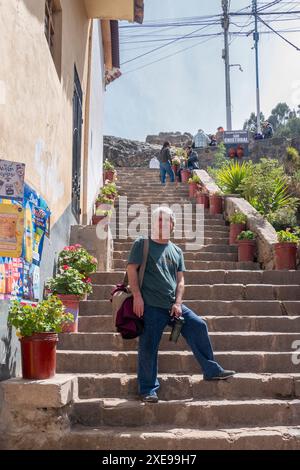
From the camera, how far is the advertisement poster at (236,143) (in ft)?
72.7

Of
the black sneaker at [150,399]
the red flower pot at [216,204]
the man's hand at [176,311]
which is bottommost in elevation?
the black sneaker at [150,399]

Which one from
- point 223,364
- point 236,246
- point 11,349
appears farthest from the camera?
point 236,246

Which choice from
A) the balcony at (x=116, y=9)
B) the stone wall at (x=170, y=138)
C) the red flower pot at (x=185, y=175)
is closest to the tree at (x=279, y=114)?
the stone wall at (x=170, y=138)

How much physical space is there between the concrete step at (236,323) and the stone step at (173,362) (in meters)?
0.71

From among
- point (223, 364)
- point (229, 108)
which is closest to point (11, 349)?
point (223, 364)

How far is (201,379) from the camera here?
183 inches

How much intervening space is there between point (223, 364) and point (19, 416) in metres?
2.05

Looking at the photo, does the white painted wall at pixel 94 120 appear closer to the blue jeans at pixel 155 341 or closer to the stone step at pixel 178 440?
the blue jeans at pixel 155 341

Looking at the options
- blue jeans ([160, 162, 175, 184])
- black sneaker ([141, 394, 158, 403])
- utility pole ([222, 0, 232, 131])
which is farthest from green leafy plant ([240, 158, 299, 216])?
utility pole ([222, 0, 232, 131])

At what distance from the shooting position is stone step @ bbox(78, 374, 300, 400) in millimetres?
4578

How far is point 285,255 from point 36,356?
4570mm

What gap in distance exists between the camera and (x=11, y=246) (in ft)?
12.8

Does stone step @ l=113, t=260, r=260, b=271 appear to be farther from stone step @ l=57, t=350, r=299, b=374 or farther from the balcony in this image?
the balcony

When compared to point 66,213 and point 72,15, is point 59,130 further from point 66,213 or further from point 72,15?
point 72,15
